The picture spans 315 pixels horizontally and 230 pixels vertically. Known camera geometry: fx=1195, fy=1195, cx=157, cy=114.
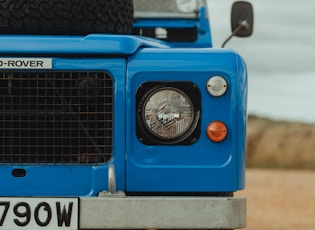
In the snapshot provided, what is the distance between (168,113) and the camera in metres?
5.83

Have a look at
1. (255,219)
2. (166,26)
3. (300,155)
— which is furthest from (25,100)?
(300,155)

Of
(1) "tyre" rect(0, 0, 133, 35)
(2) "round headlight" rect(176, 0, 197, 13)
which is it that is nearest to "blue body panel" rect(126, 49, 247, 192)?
(1) "tyre" rect(0, 0, 133, 35)

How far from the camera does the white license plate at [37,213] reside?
5.61m

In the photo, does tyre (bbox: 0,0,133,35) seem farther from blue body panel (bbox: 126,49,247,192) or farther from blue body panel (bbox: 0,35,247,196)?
blue body panel (bbox: 126,49,247,192)

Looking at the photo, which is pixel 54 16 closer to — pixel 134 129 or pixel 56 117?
pixel 56 117

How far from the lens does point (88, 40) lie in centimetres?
587

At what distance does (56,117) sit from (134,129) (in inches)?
15.5

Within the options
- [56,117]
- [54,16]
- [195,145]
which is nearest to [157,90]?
[195,145]

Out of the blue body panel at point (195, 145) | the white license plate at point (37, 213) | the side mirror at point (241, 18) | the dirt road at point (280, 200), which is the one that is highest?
the side mirror at point (241, 18)

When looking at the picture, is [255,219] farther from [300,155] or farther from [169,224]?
[300,155]

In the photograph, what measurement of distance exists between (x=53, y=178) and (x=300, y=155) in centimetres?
2793

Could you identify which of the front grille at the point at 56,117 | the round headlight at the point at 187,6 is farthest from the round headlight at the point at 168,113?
the round headlight at the point at 187,6

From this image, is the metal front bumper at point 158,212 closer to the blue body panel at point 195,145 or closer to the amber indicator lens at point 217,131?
the blue body panel at point 195,145

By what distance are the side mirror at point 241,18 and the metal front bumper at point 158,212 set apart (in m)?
2.69
